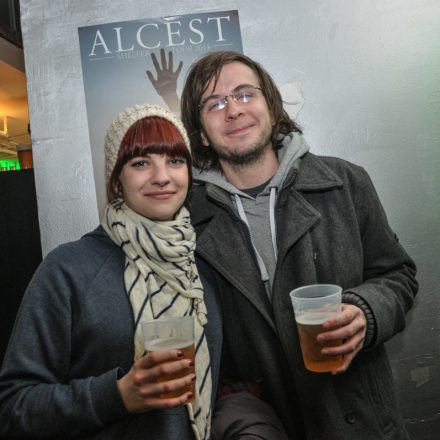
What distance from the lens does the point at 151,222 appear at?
1.55 meters

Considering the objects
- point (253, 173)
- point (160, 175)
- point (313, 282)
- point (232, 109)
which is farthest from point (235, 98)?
point (313, 282)

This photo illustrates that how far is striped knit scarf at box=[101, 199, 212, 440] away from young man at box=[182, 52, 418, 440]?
0.53 feet

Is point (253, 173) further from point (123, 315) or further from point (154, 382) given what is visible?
point (154, 382)

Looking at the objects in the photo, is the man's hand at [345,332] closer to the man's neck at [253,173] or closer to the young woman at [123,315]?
the young woman at [123,315]

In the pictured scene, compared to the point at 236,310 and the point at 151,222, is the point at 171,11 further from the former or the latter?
the point at 236,310

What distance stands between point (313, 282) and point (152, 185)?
2.20ft

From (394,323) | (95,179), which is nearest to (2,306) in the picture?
(95,179)

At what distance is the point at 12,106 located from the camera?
5.69 m

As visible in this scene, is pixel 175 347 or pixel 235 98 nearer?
pixel 175 347

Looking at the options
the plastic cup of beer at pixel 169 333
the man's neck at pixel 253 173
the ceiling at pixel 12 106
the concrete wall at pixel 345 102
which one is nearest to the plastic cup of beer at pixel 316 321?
the plastic cup of beer at pixel 169 333

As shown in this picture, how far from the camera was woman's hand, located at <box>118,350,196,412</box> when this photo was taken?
1.06m

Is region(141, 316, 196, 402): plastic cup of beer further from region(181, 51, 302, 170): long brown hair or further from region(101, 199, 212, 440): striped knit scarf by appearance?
region(181, 51, 302, 170): long brown hair

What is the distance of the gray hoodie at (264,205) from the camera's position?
5.52ft

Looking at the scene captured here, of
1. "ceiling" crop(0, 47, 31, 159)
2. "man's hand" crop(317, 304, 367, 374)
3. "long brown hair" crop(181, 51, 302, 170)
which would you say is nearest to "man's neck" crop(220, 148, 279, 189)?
"long brown hair" crop(181, 51, 302, 170)
